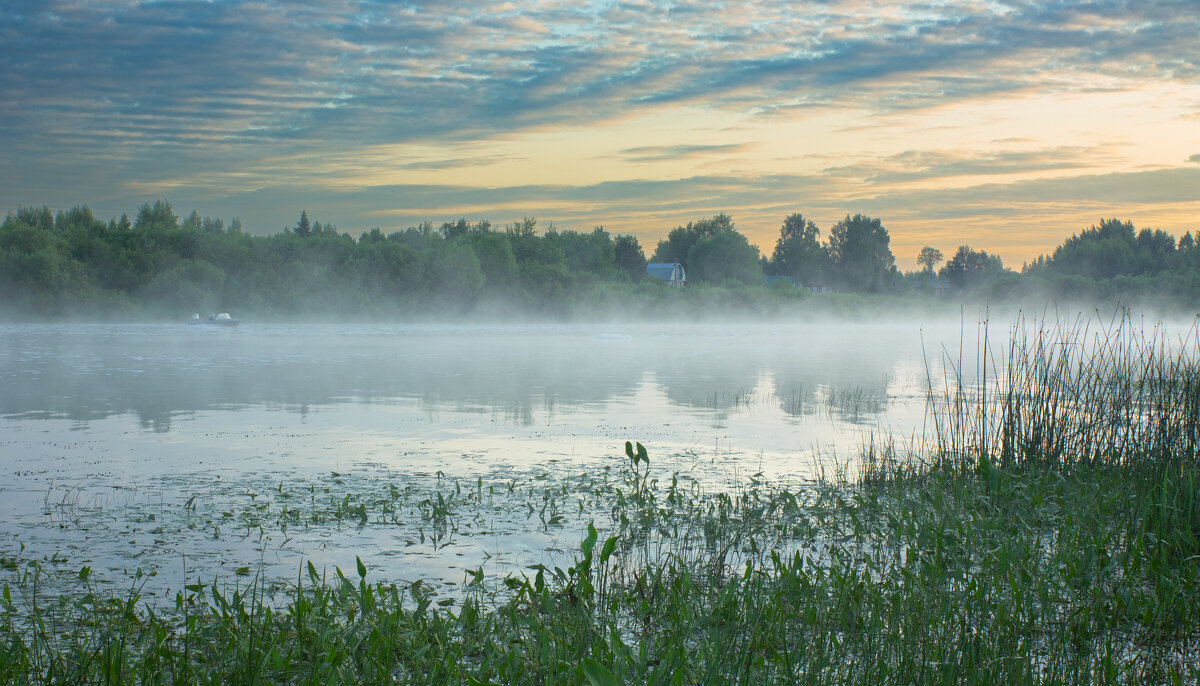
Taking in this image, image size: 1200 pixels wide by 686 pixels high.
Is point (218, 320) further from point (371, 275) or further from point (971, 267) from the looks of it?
point (971, 267)

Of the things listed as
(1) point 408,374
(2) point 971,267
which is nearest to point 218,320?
(1) point 408,374

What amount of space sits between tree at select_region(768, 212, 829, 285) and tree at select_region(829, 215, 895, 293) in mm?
1987

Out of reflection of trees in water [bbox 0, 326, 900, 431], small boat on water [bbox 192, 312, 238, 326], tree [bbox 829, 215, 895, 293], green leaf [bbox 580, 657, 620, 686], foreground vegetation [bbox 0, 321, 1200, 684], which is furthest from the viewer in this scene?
tree [bbox 829, 215, 895, 293]

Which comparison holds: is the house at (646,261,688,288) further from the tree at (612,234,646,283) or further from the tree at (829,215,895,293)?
the tree at (829,215,895,293)

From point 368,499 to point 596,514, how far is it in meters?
1.70

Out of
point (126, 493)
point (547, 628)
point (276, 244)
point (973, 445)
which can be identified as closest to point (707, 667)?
point (547, 628)

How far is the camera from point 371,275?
5991 cm

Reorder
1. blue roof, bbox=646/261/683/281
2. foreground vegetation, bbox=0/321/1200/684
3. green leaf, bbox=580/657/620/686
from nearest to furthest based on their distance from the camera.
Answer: green leaf, bbox=580/657/620/686
foreground vegetation, bbox=0/321/1200/684
blue roof, bbox=646/261/683/281

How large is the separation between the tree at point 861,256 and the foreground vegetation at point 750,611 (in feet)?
334

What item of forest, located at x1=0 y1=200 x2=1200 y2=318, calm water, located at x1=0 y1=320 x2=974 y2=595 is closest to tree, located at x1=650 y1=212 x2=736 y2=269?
forest, located at x1=0 y1=200 x2=1200 y2=318

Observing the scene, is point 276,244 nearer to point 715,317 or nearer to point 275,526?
point 715,317

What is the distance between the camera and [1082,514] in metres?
5.80

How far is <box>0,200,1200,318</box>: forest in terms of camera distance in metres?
48.9

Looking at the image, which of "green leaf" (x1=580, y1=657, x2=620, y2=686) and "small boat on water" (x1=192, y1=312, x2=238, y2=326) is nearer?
"green leaf" (x1=580, y1=657, x2=620, y2=686)
